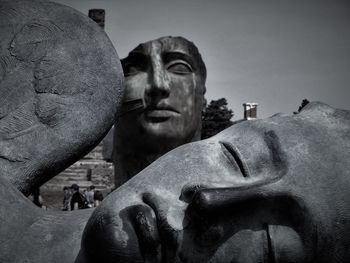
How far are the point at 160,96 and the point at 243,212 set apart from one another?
262cm

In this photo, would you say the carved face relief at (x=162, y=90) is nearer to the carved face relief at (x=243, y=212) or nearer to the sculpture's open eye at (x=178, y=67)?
the sculpture's open eye at (x=178, y=67)

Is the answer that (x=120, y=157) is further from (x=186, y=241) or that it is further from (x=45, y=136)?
(x=186, y=241)

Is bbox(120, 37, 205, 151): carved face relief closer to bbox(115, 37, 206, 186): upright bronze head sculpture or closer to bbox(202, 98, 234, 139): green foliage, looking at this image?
bbox(115, 37, 206, 186): upright bronze head sculpture

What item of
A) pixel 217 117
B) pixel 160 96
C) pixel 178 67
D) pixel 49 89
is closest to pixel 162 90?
pixel 160 96

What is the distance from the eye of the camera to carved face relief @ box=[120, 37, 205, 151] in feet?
11.5

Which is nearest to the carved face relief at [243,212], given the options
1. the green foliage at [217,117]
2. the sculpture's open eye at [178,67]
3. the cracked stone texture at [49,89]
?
the cracked stone texture at [49,89]

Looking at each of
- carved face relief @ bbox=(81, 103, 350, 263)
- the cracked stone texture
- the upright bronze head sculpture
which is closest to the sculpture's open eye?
the upright bronze head sculpture

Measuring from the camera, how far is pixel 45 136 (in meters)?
1.64

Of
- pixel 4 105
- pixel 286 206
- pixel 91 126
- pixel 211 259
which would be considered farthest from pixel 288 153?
pixel 4 105

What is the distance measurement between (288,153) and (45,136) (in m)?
1.02

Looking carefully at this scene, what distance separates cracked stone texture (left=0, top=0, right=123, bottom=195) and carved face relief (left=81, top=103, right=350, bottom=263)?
0.71m

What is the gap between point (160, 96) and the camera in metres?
3.49

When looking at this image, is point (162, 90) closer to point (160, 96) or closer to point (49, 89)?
point (160, 96)

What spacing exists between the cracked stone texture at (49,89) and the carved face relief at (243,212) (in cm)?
71
